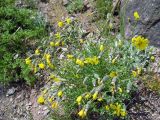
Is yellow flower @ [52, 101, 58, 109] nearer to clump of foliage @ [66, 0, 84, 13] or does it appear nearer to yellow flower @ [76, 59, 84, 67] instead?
yellow flower @ [76, 59, 84, 67]

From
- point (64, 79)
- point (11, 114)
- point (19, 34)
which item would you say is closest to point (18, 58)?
point (19, 34)

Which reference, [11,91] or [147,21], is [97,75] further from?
[11,91]

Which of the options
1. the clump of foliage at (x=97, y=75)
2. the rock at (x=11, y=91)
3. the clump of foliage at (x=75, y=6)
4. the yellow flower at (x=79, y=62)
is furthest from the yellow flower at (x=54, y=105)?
the clump of foliage at (x=75, y=6)

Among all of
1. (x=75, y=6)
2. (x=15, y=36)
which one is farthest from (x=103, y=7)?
(x=15, y=36)

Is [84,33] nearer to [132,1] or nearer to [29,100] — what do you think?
[132,1]

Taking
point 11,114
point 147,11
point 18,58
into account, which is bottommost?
point 11,114
